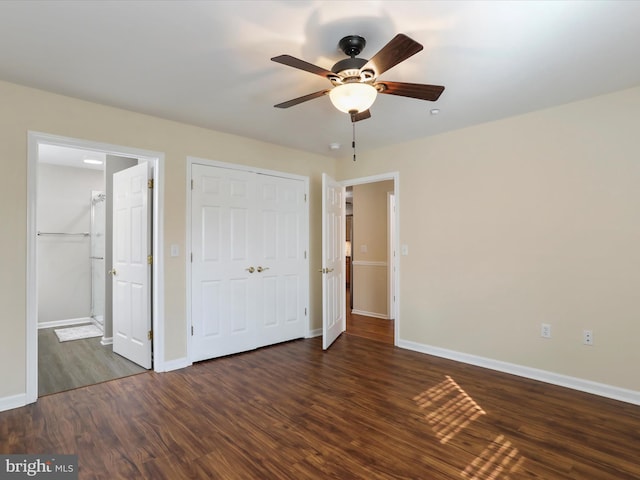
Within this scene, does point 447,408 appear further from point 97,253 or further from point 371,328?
point 97,253

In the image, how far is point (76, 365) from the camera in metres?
3.51

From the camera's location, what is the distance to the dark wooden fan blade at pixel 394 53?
5.21 ft

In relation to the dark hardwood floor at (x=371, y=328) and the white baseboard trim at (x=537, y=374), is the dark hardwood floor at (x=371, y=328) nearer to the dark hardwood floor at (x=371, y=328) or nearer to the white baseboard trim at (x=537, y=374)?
the dark hardwood floor at (x=371, y=328)

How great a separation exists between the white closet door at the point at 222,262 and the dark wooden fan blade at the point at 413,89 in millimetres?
2233

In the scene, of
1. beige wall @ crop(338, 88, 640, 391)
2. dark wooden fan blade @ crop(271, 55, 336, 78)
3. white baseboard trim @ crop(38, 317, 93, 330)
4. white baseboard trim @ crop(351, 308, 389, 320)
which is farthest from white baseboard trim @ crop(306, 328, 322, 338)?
white baseboard trim @ crop(38, 317, 93, 330)

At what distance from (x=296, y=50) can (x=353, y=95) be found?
1.62 feet

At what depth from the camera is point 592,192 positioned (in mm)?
2865

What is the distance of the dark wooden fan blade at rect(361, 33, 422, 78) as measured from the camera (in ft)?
5.21

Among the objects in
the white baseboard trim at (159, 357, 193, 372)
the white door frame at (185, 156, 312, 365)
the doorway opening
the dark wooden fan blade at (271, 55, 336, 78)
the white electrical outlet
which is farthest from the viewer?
the doorway opening

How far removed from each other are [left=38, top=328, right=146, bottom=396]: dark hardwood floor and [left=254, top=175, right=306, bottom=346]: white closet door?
4.78 feet

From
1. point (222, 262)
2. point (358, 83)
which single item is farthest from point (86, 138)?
point (358, 83)

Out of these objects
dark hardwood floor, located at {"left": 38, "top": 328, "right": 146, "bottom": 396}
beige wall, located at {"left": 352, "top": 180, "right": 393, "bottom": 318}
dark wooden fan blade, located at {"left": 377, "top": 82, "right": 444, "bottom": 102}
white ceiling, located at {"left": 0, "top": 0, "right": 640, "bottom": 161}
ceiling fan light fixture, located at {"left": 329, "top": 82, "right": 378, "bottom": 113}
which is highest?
white ceiling, located at {"left": 0, "top": 0, "right": 640, "bottom": 161}

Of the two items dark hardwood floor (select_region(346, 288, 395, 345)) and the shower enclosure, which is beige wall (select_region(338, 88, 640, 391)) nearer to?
dark hardwood floor (select_region(346, 288, 395, 345))

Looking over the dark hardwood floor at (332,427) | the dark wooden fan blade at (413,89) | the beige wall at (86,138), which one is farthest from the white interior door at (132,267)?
the dark wooden fan blade at (413,89)
